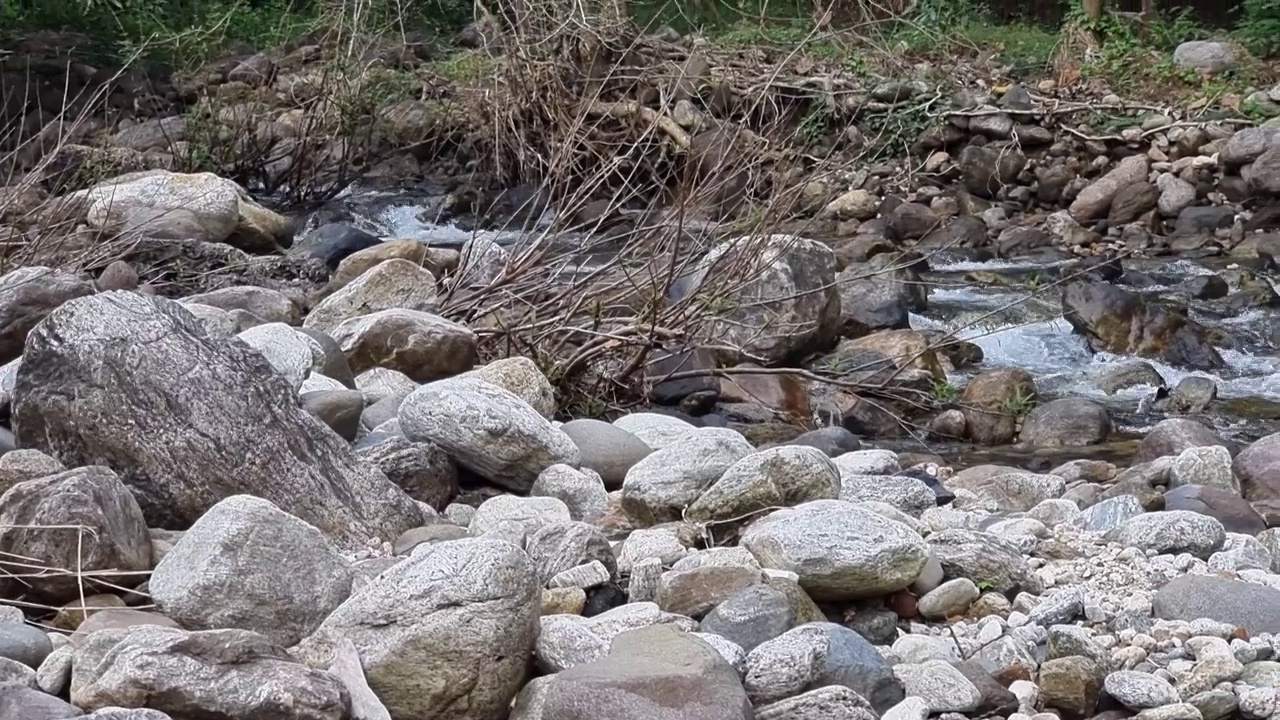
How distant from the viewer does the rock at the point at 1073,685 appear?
3.15 meters

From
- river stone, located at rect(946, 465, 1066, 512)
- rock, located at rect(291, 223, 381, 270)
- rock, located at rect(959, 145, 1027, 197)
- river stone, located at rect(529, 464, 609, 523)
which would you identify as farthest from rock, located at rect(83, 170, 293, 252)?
rock, located at rect(959, 145, 1027, 197)

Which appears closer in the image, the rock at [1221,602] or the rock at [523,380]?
the rock at [1221,602]

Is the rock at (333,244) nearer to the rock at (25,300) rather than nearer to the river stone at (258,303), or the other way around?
the river stone at (258,303)

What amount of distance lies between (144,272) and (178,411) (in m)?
4.41

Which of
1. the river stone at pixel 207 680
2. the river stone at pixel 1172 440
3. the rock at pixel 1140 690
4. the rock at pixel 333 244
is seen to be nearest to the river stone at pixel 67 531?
the river stone at pixel 207 680

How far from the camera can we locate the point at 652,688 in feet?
8.91

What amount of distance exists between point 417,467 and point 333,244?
5.32 meters

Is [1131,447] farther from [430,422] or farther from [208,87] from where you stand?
[208,87]

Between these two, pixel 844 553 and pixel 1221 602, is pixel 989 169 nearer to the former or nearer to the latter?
pixel 1221 602

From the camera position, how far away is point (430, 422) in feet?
15.5

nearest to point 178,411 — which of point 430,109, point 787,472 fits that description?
point 787,472

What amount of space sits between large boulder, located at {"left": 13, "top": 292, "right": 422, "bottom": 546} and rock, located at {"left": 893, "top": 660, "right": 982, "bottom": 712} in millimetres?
1496

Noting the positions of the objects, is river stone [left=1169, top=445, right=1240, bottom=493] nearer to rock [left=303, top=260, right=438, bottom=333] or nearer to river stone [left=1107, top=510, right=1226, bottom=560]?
river stone [left=1107, top=510, right=1226, bottom=560]

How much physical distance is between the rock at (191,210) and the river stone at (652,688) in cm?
634
